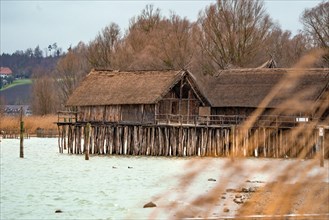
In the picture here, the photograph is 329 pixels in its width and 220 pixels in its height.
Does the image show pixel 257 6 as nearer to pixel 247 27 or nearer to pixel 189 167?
pixel 247 27

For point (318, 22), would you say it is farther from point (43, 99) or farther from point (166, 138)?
point (43, 99)

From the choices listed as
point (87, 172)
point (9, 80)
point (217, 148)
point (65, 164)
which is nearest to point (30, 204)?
point (87, 172)

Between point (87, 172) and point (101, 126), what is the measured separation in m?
12.2

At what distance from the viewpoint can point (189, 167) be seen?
8.27 feet

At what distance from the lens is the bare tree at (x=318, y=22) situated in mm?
56781

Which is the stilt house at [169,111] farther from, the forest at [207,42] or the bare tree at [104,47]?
the bare tree at [104,47]

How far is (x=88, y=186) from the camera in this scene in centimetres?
2492

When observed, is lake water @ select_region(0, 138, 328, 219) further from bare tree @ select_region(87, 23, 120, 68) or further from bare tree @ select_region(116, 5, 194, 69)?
bare tree @ select_region(87, 23, 120, 68)

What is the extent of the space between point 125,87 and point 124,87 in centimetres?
10

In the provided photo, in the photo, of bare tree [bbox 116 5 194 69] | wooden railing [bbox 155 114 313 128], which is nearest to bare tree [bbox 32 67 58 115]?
bare tree [bbox 116 5 194 69]

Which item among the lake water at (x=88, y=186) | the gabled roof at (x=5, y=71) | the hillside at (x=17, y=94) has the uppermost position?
the gabled roof at (x=5, y=71)

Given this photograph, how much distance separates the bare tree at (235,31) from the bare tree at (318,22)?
4432 mm

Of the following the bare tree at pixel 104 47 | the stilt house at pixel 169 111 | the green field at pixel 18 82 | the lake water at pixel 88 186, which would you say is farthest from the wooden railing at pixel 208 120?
the green field at pixel 18 82

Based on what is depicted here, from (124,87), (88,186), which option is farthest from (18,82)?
(88,186)
